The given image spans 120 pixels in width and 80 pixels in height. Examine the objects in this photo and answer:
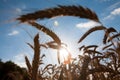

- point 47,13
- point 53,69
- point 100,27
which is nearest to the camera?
point 47,13

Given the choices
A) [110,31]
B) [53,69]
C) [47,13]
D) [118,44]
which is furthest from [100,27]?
[53,69]

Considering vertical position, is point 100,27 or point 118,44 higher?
point 100,27

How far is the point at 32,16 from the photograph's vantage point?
8.57 ft

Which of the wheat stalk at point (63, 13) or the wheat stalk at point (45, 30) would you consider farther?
the wheat stalk at point (45, 30)

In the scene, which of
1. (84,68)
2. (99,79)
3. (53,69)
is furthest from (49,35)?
(53,69)

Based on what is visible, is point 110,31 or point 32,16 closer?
point 32,16

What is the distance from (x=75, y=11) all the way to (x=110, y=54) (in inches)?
70.5

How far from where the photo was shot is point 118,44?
2803mm

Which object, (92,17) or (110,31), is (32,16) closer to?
(92,17)

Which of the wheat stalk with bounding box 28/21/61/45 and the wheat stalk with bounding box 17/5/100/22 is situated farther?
the wheat stalk with bounding box 28/21/61/45

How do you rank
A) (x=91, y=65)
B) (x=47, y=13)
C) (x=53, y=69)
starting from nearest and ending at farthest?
(x=47, y=13), (x=91, y=65), (x=53, y=69)

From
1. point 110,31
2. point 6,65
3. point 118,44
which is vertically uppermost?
point 6,65

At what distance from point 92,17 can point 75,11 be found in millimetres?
210

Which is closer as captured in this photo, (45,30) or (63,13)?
(63,13)
